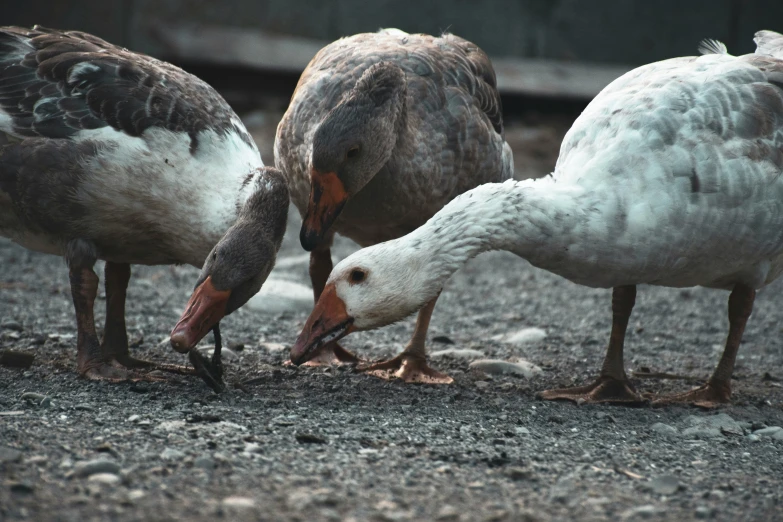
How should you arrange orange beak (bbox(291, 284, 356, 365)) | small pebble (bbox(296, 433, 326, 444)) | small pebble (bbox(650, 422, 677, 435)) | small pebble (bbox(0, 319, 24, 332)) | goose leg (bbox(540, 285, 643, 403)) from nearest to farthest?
1. small pebble (bbox(296, 433, 326, 444))
2. orange beak (bbox(291, 284, 356, 365))
3. small pebble (bbox(650, 422, 677, 435))
4. goose leg (bbox(540, 285, 643, 403))
5. small pebble (bbox(0, 319, 24, 332))

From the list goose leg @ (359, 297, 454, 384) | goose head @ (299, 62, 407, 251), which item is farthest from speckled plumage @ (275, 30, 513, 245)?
goose leg @ (359, 297, 454, 384)

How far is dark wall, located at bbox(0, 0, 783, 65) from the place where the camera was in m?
13.2

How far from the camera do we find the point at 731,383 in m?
6.48

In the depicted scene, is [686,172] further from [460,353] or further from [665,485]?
[460,353]

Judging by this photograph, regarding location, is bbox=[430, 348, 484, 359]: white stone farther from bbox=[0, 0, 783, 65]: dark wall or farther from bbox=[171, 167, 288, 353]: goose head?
bbox=[0, 0, 783, 65]: dark wall

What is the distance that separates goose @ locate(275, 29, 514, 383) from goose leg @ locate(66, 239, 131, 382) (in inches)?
48.9

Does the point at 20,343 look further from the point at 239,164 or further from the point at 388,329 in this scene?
the point at 388,329

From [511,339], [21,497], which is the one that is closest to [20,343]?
[21,497]

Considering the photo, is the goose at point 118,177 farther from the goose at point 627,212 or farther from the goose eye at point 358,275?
the goose at point 627,212

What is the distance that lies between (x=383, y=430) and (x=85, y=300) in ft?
6.61

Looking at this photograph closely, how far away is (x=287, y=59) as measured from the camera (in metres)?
13.6

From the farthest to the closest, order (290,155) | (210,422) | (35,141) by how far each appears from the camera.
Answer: (290,155) < (35,141) < (210,422)

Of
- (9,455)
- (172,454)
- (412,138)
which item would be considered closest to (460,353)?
(412,138)

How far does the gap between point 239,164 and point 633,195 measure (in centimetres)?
228
